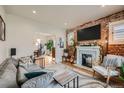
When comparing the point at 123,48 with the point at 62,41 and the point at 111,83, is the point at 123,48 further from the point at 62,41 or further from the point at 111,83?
the point at 62,41

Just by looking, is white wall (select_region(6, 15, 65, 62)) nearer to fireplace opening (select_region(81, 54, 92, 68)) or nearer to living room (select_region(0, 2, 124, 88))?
living room (select_region(0, 2, 124, 88))

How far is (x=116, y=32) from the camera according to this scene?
11.6ft

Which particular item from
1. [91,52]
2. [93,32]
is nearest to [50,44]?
[91,52]

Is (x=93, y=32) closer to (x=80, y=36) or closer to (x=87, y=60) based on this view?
(x=80, y=36)

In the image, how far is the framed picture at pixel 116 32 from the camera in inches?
134

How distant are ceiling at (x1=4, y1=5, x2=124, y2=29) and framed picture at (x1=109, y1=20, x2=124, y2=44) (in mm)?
380

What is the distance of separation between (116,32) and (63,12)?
164 cm

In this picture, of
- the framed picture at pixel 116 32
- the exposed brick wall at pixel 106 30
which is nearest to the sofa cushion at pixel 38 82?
A: the framed picture at pixel 116 32

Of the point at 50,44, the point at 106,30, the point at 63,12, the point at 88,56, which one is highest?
the point at 63,12

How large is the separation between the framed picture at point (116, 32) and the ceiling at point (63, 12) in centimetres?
38

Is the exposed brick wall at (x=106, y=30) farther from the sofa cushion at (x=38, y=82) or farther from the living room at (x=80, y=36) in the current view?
the sofa cushion at (x=38, y=82)

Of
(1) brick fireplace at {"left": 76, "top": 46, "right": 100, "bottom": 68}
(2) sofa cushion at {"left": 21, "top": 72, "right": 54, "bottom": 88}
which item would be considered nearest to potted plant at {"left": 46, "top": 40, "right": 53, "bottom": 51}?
(1) brick fireplace at {"left": 76, "top": 46, "right": 100, "bottom": 68}
